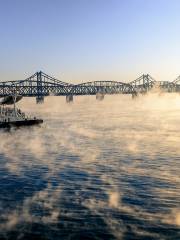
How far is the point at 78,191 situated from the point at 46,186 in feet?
12.6

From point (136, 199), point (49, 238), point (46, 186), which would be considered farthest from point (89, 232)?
point (46, 186)

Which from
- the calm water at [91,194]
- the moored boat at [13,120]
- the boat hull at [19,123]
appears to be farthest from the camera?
the moored boat at [13,120]

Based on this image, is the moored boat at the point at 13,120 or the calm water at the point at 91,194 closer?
the calm water at the point at 91,194

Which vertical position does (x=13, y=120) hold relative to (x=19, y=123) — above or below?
above

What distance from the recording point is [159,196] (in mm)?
34250

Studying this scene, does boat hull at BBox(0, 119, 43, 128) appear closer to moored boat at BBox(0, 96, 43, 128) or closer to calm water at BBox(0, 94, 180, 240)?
moored boat at BBox(0, 96, 43, 128)

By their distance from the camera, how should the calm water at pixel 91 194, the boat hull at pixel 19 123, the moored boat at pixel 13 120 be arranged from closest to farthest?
the calm water at pixel 91 194, the boat hull at pixel 19 123, the moored boat at pixel 13 120

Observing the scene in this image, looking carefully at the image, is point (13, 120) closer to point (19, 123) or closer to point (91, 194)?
point (19, 123)

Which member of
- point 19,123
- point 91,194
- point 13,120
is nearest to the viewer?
point 91,194

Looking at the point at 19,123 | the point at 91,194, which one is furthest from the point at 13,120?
the point at 91,194

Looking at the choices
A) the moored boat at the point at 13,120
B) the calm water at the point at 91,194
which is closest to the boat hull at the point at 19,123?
the moored boat at the point at 13,120

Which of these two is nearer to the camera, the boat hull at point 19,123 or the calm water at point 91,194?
the calm water at point 91,194

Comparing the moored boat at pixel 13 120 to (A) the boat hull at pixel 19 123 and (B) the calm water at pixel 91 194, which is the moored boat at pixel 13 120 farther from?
(B) the calm water at pixel 91 194

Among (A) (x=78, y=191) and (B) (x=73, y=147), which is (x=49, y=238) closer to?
(A) (x=78, y=191)
